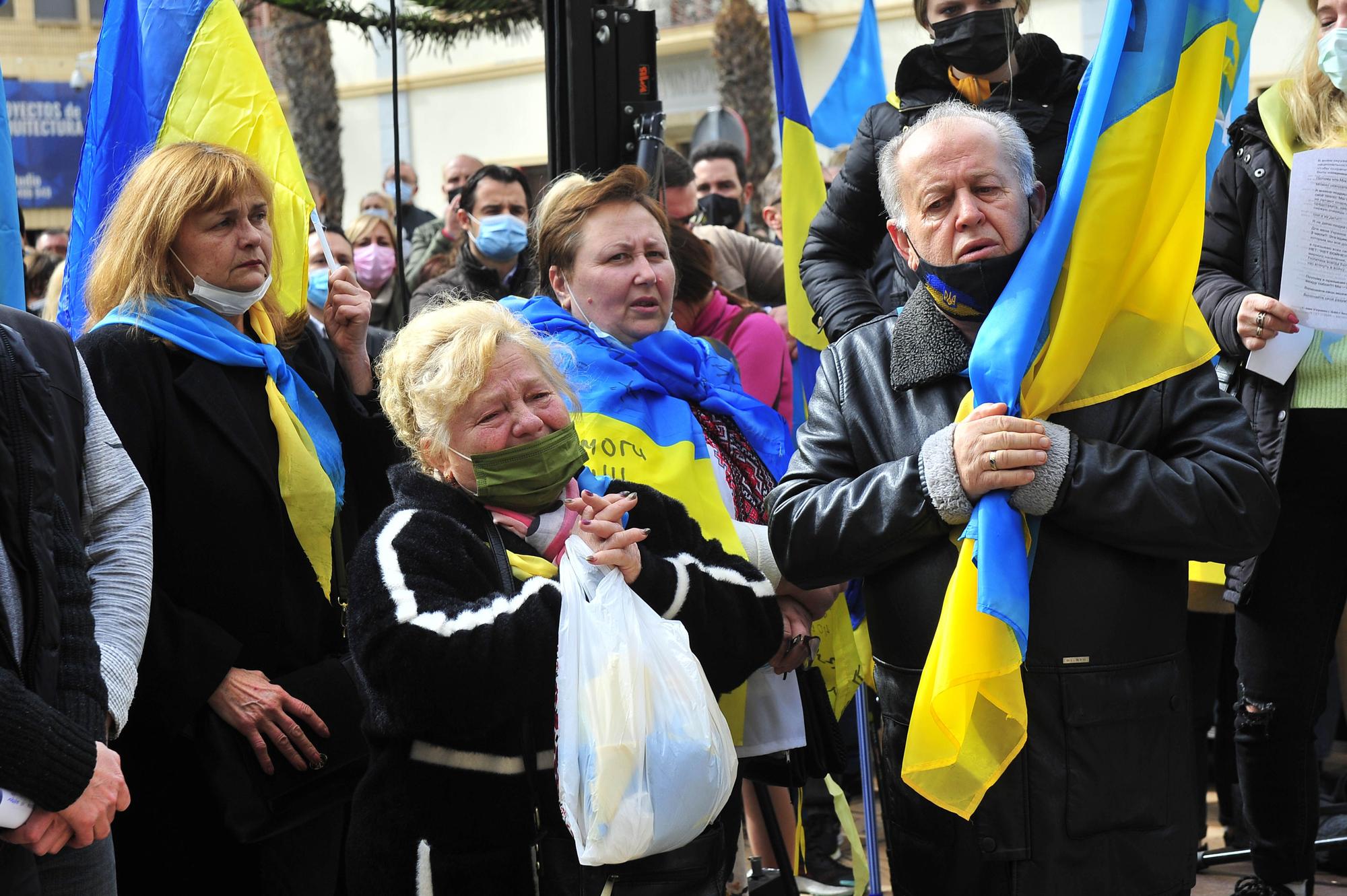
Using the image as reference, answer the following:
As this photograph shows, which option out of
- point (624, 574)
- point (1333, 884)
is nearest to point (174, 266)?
point (624, 574)

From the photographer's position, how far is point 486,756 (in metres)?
2.57

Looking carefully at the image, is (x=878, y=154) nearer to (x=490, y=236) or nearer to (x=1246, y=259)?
(x=1246, y=259)

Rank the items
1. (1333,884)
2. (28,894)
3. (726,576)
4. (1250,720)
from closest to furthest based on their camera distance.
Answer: (28,894), (726,576), (1250,720), (1333,884)

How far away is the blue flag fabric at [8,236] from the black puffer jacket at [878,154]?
1.84m

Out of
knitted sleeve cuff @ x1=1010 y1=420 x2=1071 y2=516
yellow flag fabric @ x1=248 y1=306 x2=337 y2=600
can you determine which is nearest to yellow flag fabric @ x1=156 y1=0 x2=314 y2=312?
yellow flag fabric @ x1=248 y1=306 x2=337 y2=600

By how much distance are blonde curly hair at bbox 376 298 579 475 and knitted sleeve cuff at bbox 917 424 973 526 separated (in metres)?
0.75

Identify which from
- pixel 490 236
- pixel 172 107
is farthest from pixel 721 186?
pixel 172 107

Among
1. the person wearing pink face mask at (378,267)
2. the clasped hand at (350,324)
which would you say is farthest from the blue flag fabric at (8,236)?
the person wearing pink face mask at (378,267)

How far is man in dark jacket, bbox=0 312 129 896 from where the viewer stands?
2047 millimetres

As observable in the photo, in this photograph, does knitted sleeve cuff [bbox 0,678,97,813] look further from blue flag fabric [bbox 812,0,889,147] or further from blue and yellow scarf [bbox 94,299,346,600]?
blue flag fabric [bbox 812,0,889,147]

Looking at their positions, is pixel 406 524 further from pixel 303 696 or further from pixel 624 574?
pixel 303 696

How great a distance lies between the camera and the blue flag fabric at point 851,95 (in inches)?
188

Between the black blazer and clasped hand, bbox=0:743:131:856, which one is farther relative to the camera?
the black blazer

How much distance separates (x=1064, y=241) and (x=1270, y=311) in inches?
48.1
